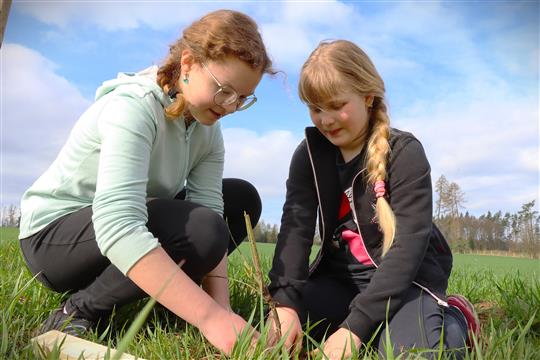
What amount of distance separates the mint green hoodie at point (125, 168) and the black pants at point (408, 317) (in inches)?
26.8

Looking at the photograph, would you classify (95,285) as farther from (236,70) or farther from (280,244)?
(236,70)

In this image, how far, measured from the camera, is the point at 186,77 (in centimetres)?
218

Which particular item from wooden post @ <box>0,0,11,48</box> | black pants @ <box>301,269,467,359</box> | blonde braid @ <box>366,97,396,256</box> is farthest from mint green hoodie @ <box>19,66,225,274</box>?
blonde braid @ <box>366,97,396,256</box>

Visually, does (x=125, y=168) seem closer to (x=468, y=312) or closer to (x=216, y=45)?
(x=216, y=45)

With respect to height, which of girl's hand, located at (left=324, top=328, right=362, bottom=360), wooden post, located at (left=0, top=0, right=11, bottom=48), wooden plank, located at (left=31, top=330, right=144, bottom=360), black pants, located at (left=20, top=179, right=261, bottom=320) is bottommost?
girl's hand, located at (left=324, top=328, right=362, bottom=360)

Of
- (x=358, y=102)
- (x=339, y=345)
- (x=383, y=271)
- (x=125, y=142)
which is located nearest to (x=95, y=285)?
(x=125, y=142)

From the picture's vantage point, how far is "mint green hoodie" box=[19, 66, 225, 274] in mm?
1819

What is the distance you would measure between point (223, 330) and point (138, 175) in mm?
631

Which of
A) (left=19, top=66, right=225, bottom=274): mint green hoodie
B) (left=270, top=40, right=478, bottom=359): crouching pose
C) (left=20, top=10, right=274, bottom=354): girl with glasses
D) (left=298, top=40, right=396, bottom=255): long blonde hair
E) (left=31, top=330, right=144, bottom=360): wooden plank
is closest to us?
(left=31, top=330, right=144, bottom=360): wooden plank

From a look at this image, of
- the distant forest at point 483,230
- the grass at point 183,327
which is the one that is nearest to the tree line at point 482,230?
the distant forest at point 483,230

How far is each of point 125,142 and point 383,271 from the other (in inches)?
43.2

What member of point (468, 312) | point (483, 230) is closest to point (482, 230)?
point (483, 230)

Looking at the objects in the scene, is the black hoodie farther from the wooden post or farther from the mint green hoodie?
the wooden post

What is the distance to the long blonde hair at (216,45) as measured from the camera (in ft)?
6.84
